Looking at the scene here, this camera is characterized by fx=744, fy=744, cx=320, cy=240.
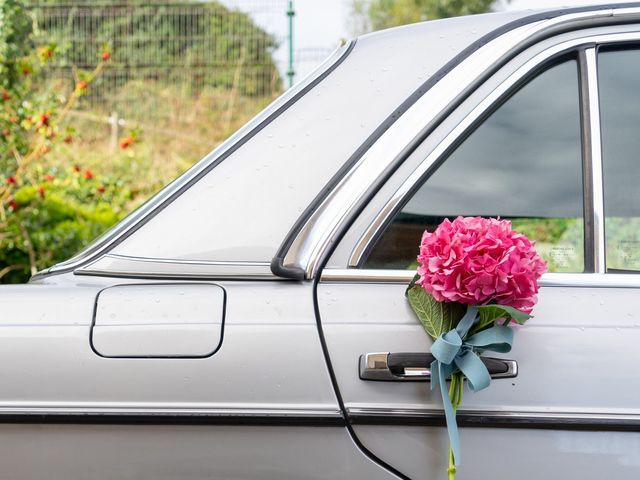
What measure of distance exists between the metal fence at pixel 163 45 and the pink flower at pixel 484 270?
651 cm

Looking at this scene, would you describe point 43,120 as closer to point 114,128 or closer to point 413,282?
point 413,282

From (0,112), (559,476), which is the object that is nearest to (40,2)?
(0,112)

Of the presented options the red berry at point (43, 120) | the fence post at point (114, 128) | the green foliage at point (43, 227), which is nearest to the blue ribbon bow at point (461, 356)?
the red berry at point (43, 120)

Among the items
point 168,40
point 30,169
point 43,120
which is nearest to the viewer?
point 43,120

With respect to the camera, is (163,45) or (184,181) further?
(163,45)

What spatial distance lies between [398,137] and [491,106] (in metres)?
0.20

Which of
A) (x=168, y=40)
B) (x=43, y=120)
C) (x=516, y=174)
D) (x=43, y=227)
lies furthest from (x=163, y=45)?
(x=516, y=174)

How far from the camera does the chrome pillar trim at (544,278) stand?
1455 mm

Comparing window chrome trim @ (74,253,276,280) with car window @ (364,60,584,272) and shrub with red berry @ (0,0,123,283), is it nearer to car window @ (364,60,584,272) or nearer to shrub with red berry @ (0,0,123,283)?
car window @ (364,60,584,272)

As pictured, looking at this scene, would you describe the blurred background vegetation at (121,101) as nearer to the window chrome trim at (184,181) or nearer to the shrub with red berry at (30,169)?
the shrub with red berry at (30,169)

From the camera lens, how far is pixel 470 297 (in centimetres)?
134

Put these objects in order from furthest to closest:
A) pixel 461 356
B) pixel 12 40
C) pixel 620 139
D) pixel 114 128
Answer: pixel 114 128, pixel 12 40, pixel 620 139, pixel 461 356

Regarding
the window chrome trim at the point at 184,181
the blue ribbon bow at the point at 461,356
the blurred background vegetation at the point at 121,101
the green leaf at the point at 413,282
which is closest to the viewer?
the blue ribbon bow at the point at 461,356

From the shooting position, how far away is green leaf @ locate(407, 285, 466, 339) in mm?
1373
